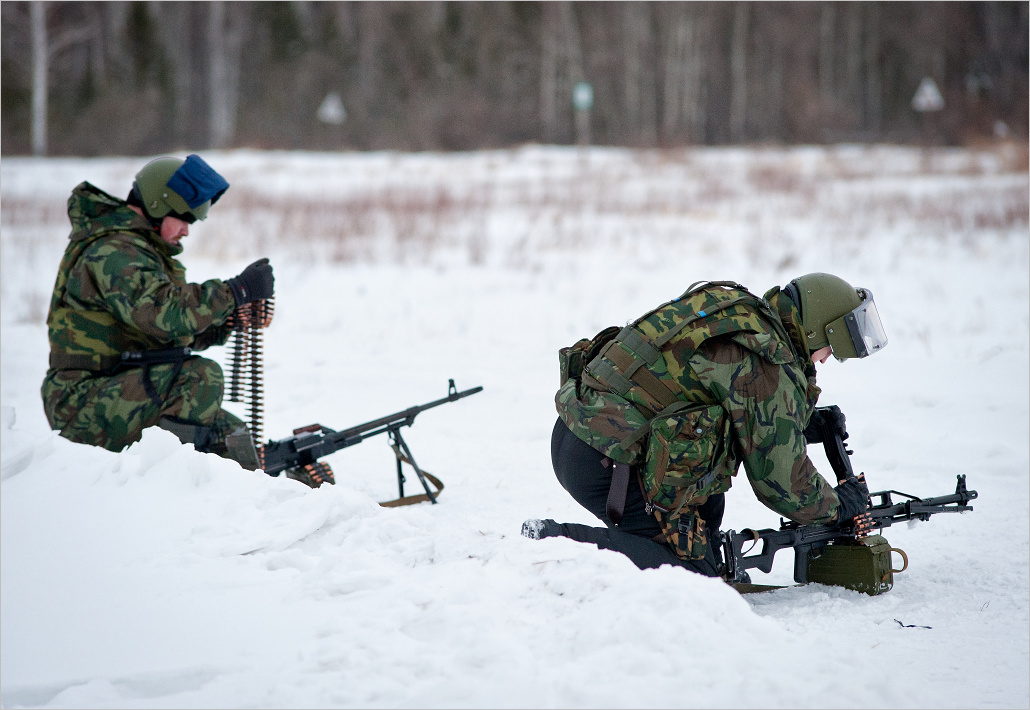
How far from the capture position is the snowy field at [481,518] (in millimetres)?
2225

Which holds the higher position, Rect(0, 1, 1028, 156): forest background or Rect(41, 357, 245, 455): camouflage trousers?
Rect(0, 1, 1028, 156): forest background

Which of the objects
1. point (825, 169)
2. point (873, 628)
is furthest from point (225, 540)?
point (825, 169)

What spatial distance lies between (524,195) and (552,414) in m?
9.89

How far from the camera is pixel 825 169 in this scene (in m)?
18.0

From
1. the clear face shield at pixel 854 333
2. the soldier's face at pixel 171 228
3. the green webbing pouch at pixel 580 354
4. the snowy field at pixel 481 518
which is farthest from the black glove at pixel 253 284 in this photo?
the clear face shield at pixel 854 333

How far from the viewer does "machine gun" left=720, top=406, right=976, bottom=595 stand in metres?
3.24

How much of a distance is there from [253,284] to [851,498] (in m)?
2.60

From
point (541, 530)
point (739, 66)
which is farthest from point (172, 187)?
point (739, 66)

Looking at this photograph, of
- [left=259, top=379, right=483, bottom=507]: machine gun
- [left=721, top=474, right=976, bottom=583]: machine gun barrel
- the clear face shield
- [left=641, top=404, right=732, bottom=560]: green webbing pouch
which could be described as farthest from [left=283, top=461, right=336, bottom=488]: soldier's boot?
the clear face shield

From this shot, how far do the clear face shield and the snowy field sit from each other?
923 mm

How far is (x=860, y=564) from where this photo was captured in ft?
10.8

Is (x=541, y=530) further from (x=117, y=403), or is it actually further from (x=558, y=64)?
(x=558, y=64)

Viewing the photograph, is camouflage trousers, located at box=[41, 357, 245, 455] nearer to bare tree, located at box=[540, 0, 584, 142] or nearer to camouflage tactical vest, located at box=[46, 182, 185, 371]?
camouflage tactical vest, located at box=[46, 182, 185, 371]

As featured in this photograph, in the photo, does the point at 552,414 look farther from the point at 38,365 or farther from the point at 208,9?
the point at 208,9
